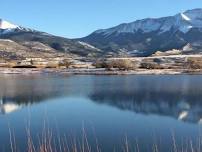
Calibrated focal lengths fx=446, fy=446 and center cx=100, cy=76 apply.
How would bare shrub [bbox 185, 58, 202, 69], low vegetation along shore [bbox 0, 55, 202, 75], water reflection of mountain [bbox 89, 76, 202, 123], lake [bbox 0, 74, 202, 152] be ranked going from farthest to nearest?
bare shrub [bbox 185, 58, 202, 69]
low vegetation along shore [bbox 0, 55, 202, 75]
water reflection of mountain [bbox 89, 76, 202, 123]
lake [bbox 0, 74, 202, 152]

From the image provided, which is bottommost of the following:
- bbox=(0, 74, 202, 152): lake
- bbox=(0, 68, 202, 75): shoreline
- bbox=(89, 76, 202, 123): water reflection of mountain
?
bbox=(0, 68, 202, 75): shoreline

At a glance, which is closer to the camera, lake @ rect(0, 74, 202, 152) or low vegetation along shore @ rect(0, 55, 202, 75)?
lake @ rect(0, 74, 202, 152)

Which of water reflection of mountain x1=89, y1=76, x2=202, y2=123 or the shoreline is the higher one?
water reflection of mountain x1=89, y1=76, x2=202, y2=123

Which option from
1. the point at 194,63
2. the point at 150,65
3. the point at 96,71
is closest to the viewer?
the point at 96,71

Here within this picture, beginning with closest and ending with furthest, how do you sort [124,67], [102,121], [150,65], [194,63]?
1. [102,121]
2. [124,67]
3. [150,65]
4. [194,63]

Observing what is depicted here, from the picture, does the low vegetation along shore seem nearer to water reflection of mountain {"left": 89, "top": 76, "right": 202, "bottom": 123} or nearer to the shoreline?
the shoreline

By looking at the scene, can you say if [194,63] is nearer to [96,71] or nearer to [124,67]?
[124,67]

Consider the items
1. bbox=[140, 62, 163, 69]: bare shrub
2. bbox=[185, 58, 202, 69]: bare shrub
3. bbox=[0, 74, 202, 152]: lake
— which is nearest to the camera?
bbox=[0, 74, 202, 152]: lake

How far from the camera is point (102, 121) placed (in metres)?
29.3

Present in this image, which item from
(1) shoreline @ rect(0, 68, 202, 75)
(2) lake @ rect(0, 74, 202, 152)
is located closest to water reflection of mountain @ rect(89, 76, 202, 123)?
(2) lake @ rect(0, 74, 202, 152)

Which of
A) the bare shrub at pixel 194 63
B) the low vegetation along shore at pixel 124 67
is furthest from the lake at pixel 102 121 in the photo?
the bare shrub at pixel 194 63

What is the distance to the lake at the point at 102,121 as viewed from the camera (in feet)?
68.7

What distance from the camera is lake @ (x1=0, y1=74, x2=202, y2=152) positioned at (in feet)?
68.7

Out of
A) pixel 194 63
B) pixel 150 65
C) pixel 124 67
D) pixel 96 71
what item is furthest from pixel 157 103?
pixel 194 63
